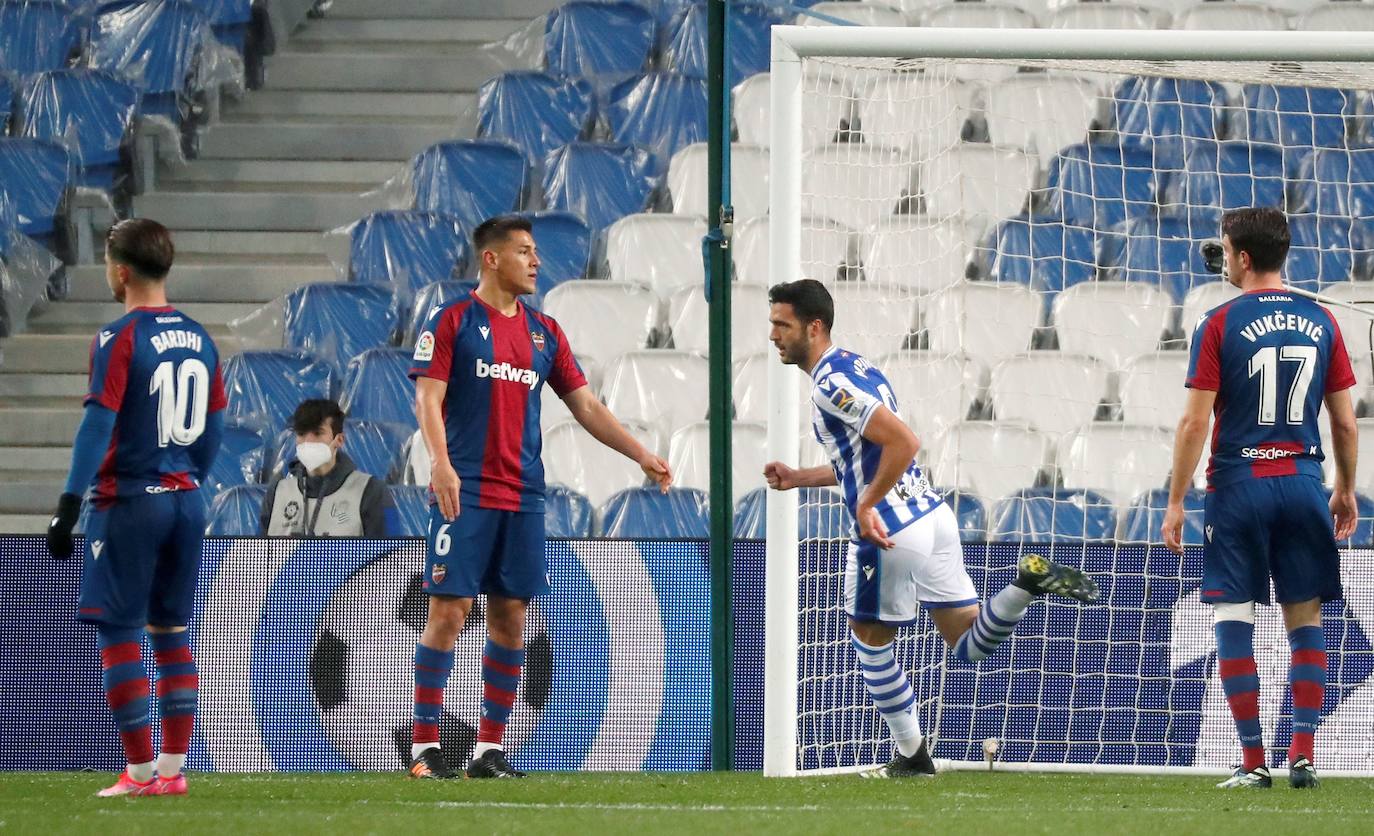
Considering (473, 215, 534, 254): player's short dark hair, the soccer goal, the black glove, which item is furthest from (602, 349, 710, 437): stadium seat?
the black glove

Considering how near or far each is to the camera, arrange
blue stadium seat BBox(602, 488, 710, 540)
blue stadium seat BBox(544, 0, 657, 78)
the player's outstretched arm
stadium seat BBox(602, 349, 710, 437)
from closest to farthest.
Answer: the player's outstretched arm
blue stadium seat BBox(602, 488, 710, 540)
stadium seat BBox(602, 349, 710, 437)
blue stadium seat BBox(544, 0, 657, 78)

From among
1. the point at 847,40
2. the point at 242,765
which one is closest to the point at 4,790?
the point at 242,765

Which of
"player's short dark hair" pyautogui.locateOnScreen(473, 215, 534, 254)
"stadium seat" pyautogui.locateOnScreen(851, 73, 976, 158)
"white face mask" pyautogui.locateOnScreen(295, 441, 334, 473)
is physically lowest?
"white face mask" pyautogui.locateOnScreen(295, 441, 334, 473)

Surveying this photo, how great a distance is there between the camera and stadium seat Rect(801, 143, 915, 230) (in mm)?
7242

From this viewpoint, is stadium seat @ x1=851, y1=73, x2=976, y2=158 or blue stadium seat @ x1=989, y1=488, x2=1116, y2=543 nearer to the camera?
stadium seat @ x1=851, y1=73, x2=976, y2=158

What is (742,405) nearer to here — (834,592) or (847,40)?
(834,592)

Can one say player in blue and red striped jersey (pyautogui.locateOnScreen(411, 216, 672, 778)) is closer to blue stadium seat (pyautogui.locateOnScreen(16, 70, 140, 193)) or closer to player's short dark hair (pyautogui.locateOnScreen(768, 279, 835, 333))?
player's short dark hair (pyautogui.locateOnScreen(768, 279, 835, 333))

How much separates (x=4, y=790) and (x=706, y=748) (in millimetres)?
2365

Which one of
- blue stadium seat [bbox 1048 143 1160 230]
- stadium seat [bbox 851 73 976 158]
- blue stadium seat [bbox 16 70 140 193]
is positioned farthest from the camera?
blue stadium seat [bbox 16 70 140 193]

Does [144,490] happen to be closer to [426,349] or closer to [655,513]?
[426,349]

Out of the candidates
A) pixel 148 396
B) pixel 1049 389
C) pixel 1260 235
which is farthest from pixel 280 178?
pixel 1260 235

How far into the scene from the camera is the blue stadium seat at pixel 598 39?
10.7 m

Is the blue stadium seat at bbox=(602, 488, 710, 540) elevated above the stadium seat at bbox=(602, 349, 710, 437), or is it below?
below

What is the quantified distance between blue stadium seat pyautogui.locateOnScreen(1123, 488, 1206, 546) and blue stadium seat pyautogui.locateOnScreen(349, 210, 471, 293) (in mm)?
3921
